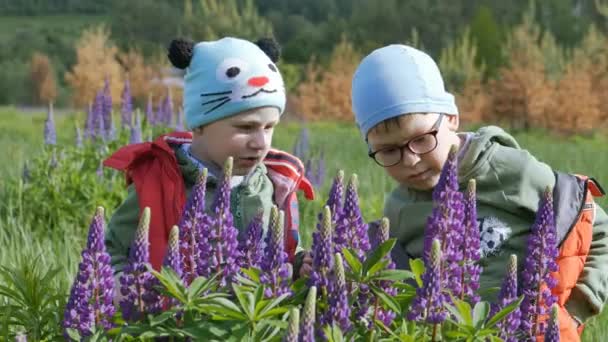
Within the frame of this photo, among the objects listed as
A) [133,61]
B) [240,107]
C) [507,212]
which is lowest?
[507,212]

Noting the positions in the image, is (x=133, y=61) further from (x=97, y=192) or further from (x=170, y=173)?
(x=170, y=173)

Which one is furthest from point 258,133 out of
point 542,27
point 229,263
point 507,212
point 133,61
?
point 542,27

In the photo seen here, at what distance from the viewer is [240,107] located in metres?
3.05

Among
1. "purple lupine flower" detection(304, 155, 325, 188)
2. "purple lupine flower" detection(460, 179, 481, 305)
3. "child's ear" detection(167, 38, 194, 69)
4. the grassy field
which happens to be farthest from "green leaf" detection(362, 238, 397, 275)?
"purple lupine flower" detection(304, 155, 325, 188)

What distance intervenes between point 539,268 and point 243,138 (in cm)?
124

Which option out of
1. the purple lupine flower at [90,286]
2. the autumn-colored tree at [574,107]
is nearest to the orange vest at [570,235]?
the purple lupine flower at [90,286]

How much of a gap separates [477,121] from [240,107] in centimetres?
1467

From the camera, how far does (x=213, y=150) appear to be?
3125mm

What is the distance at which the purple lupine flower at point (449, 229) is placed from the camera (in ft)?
6.40

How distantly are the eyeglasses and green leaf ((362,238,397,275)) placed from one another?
3.46 ft

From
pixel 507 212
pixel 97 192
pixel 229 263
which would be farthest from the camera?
pixel 97 192

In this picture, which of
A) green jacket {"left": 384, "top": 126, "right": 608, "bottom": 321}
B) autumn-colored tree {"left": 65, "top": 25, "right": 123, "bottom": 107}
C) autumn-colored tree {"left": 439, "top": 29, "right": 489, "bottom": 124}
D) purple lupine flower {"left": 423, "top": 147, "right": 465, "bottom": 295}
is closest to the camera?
purple lupine flower {"left": 423, "top": 147, "right": 465, "bottom": 295}

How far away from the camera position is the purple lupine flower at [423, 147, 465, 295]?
195 centimetres

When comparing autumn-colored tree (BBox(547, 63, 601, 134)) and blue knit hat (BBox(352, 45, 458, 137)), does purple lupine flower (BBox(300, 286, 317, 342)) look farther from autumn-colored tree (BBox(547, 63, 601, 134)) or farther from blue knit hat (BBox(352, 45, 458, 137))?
autumn-colored tree (BBox(547, 63, 601, 134))
